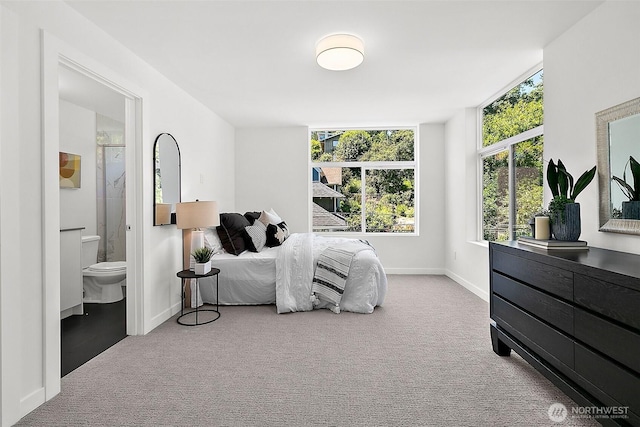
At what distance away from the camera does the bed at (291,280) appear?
384 centimetres

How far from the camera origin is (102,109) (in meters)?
4.65

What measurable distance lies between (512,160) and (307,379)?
3255mm

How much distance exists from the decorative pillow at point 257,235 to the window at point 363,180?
5.27 feet

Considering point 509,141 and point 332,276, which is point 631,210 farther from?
point 332,276

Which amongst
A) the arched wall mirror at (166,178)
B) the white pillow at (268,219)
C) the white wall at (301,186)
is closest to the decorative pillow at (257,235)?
the white pillow at (268,219)

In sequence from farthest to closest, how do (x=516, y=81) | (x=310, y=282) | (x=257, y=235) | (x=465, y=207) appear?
(x=465, y=207) < (x=257, y=235) < (x=310, y=282) < (x=516, y=81)

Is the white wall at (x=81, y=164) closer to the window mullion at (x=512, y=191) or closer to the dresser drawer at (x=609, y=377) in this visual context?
the dresser drawer at (x=609, y=377)

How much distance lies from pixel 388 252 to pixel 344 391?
3856mm

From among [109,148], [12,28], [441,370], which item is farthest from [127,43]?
[441,370]

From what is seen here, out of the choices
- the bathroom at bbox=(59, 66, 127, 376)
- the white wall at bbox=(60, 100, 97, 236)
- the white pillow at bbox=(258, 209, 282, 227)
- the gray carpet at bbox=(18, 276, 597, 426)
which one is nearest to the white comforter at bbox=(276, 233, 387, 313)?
the gray carpet at bbox=(18, 276, 597, 426)

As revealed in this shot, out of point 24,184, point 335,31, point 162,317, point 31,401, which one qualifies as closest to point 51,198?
point 24,184

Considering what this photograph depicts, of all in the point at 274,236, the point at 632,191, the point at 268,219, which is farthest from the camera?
the point at 268,219

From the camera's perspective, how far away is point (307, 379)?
2.34 meters

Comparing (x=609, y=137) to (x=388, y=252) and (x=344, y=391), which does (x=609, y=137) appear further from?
(x=388, y=252)
